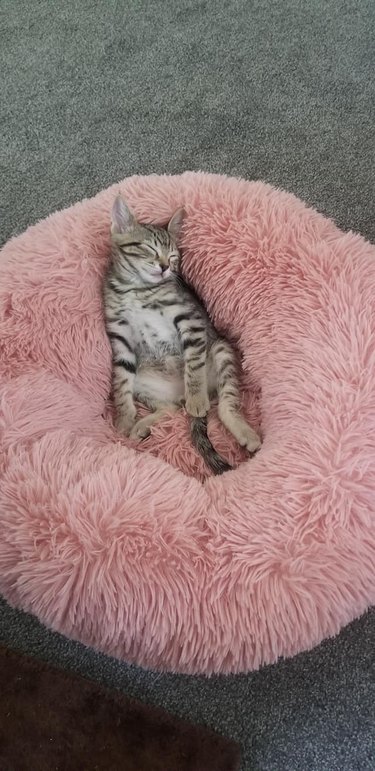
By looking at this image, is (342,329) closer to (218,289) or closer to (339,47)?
(218,289)

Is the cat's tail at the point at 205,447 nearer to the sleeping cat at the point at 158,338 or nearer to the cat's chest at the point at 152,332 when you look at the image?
the sleeping cat at the point at 158,338

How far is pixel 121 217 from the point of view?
4.69ft

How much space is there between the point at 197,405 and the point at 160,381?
17cm

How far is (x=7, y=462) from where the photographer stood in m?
1.12

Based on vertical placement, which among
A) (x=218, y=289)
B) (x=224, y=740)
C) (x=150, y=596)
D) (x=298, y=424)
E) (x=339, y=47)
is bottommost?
(x=224, y=740)

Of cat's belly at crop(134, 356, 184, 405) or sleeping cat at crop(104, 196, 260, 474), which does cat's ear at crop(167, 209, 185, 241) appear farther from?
cat's belly at crop(134, 356, 184, 405)

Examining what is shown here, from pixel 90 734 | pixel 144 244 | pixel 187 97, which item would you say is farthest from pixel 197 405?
pixel 187 97

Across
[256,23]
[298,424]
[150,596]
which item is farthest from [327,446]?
[256,23]

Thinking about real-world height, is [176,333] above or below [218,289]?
below

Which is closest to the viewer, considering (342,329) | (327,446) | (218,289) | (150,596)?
(150,596)

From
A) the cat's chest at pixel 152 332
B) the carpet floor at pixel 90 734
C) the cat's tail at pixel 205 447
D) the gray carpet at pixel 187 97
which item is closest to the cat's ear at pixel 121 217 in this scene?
the cat's chest at pixel 152 332

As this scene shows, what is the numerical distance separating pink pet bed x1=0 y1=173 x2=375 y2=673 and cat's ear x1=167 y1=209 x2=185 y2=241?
0.03 meters

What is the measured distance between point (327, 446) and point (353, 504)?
4.4 inches

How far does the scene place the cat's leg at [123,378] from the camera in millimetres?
1453
